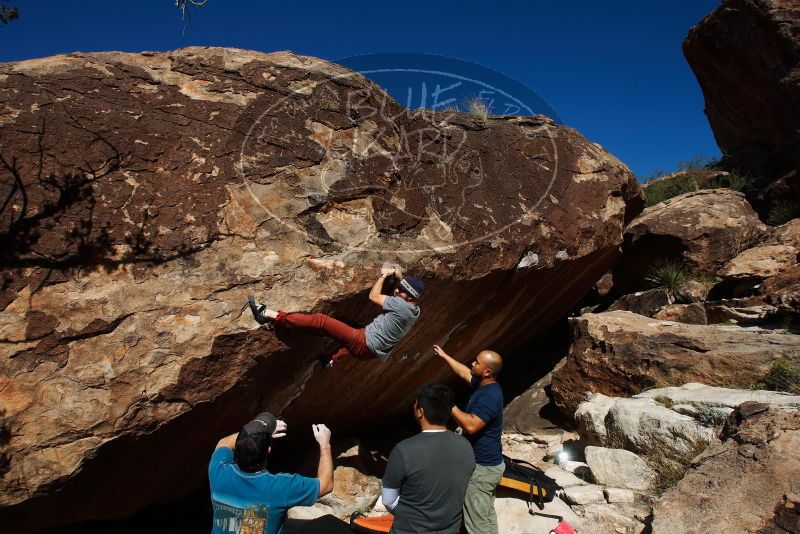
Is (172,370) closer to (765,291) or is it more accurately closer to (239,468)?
(239,468)

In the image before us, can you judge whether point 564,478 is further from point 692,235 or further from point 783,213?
point 783,213

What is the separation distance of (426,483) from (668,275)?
276 inches

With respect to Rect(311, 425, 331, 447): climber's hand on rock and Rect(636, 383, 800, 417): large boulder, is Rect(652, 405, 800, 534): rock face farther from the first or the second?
Rect(311, 425, 331, 447): climber's hand on rock

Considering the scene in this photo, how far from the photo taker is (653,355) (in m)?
5.52

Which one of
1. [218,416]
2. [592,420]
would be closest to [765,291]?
[592,420]

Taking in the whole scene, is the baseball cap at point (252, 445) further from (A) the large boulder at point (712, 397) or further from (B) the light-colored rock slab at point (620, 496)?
(A) the large boulder at point (712, 397)

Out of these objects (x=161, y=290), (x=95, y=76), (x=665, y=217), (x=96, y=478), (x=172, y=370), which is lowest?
(x=96, y=478)

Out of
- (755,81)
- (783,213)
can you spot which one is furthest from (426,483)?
(755,81)

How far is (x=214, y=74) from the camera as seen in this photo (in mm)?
4297

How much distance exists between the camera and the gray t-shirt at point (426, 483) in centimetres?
259

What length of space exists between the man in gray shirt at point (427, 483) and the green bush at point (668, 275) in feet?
22.0

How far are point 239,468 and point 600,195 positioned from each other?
500 cm

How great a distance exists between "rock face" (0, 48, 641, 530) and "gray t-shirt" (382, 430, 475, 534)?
128 cm

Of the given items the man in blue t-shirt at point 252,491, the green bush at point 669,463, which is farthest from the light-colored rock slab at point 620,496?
the man in blue t-shirt at point 252,491
